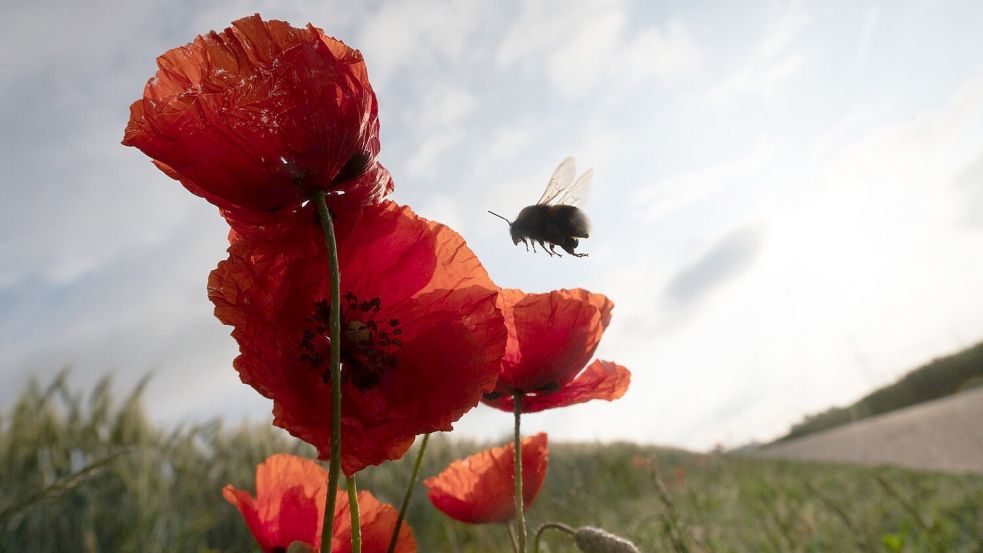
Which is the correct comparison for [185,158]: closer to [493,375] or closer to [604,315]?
[493,375]

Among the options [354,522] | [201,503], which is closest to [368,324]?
[354,522]

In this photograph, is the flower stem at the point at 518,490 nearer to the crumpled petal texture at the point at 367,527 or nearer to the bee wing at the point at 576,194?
the crumpled petal texture at the point at 367,527

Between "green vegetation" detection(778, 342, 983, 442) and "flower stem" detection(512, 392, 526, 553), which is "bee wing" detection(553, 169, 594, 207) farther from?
"green vegetation" detection(778, 342, 983, 442)

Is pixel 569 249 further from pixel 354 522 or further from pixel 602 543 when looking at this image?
pixel 354 522

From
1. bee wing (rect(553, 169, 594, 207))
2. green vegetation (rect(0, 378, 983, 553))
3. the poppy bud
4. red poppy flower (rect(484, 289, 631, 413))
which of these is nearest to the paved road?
green vegetation (rect(0, 378, 983, 553))

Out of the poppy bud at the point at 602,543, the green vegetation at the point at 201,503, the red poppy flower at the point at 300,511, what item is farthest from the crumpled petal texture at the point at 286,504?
the green vegetation at the point at 201,503
